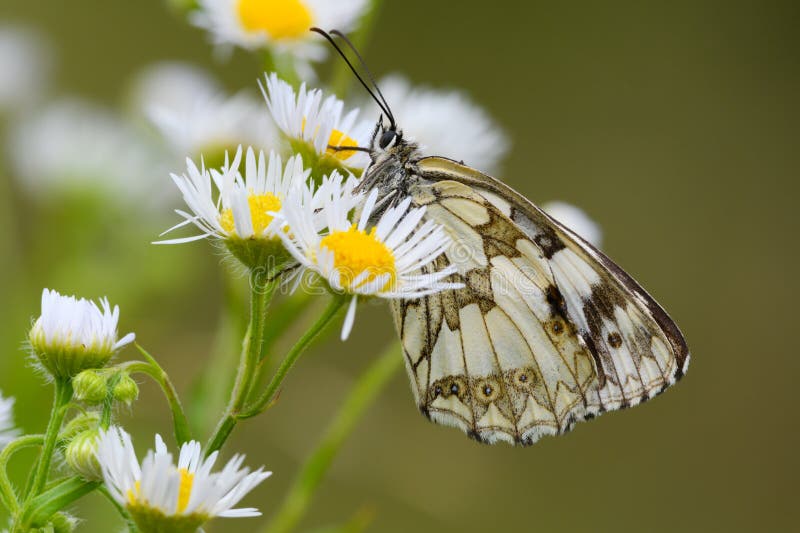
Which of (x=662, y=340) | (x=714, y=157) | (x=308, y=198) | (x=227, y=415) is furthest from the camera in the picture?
(x=714, y=157)

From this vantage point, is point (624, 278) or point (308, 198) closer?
point (308, 198)

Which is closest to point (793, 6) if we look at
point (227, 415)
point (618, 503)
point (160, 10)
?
point (618, 503)

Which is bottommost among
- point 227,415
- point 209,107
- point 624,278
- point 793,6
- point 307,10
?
point 227,415

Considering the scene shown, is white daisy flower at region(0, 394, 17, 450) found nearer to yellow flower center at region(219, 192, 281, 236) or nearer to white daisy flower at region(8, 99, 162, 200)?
yellow flower center at region(219, 192, 281, 236)

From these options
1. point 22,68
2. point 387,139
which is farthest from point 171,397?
point 22,68

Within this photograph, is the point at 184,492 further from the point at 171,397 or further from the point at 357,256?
the point at 357,256

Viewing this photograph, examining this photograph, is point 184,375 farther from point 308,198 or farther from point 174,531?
point 174,531

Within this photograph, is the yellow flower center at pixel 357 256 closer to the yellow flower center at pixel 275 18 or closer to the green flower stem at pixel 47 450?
the green flower stem at pixel 47 450

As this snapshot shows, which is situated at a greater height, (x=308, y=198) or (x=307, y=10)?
(x=307, y=10)
